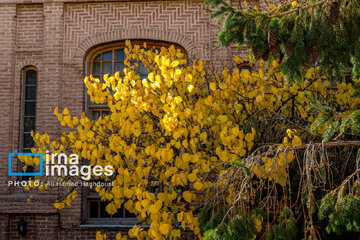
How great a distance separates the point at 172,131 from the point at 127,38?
497 cm

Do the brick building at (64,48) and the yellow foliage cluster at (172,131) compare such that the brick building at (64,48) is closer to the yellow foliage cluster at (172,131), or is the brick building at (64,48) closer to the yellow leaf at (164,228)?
the yellow foliage cluster at (172,131)

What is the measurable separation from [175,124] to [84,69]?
5391mm

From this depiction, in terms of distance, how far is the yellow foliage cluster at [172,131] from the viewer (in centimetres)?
475

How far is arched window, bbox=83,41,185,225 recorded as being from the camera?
9.11 m

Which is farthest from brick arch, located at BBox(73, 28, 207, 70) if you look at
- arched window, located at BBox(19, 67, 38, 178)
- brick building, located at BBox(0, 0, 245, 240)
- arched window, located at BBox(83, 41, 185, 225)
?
arched window, located at BBox(19, 67, 38, 178)

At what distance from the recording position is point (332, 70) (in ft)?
15.5

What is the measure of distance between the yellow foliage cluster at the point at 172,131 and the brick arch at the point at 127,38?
2916 mm

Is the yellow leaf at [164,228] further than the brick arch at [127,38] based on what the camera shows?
No

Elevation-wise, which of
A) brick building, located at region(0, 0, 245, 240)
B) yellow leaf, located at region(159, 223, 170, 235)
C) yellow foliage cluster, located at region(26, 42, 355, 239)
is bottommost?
yellow leaf, located at region(159, 223, 170, 235)

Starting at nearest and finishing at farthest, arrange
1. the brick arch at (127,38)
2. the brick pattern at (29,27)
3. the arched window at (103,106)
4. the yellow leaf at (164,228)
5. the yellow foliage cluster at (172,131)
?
the yellow leaf at (164,228) → the yellow foliage cluster at (172,131) → the arched window at (103,106) → the brick arch at (127,38) → the brick pattern at (29,27)

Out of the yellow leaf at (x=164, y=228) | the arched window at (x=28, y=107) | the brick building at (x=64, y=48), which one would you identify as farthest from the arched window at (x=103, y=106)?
the yellow leaf at (x=164, y=228)

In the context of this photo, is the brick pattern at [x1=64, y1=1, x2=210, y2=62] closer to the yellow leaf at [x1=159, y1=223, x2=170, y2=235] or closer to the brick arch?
the brick arch

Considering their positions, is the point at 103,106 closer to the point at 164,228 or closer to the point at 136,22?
the point at 136,22

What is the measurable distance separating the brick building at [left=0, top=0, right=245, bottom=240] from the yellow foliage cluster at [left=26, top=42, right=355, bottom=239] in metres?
3.01
